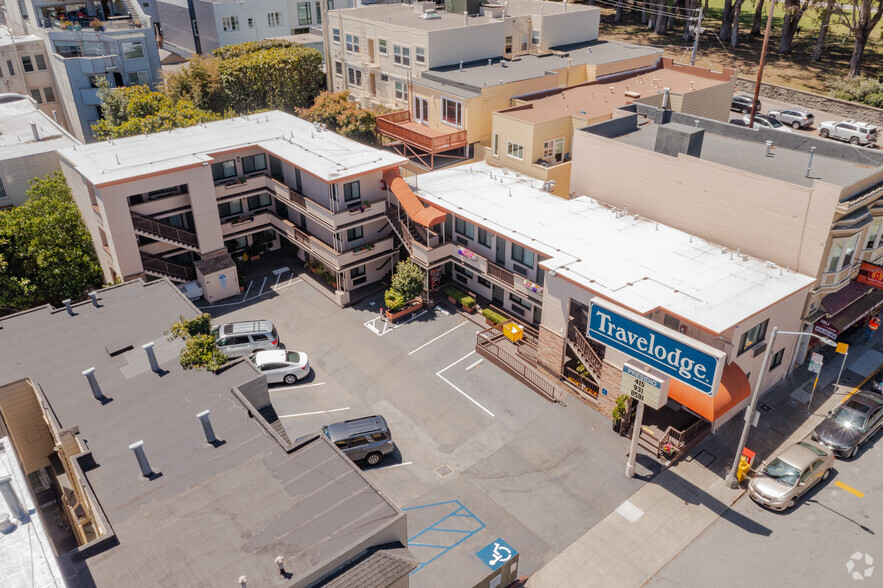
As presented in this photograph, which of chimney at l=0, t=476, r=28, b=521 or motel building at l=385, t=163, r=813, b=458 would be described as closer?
chimney at l=0, t=476, r=28, b=521

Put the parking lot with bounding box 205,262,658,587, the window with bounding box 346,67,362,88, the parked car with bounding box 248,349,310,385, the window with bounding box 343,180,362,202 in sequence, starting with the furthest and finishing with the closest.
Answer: the window with bounding box 346,67,362,88, the window with bounding box 343,180,362,202, the parked car with bounding box 248,349,310,385, the parking lot with bounding box 205,262,658,587

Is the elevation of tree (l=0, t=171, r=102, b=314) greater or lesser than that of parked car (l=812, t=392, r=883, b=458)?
greater

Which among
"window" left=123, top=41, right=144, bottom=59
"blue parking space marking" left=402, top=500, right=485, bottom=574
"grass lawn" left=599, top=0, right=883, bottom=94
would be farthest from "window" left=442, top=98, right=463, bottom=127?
A: "grass lawn" left=599, top=0, right=883, bottom=94

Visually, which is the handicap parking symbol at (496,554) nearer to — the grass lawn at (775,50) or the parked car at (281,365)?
the parked car at (281,365)

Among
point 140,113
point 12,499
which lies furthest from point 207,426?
point 140,113

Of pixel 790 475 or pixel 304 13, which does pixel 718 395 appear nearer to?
pixel 790 475

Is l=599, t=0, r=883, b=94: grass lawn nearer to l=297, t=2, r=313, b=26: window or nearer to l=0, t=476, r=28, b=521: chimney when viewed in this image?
l=297, t=2, r=313, b=26: window

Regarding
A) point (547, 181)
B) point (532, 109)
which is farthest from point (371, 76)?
point (547, 181)

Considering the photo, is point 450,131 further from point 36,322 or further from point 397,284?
point 36,322
